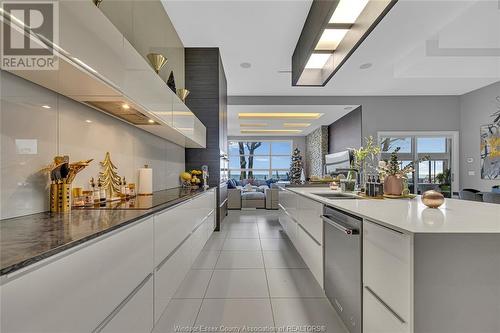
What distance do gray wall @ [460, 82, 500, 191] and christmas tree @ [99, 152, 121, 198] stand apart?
712 cm

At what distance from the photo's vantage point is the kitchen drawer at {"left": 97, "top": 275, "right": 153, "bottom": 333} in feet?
3.35

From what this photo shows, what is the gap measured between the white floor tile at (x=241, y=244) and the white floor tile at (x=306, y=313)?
1378 mm

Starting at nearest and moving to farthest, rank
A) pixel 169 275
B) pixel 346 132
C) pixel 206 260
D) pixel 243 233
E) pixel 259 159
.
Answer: pixel 169 275, pixel 206 260, pixel 243 233, pixel 346 132, pixel 259 159

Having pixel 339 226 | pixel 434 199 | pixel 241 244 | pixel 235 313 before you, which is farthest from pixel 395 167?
pixel 241 244

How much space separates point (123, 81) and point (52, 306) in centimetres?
120

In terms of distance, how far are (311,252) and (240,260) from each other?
39.2 inches

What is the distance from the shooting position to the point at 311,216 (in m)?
2.35

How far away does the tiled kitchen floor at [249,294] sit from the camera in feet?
5.70

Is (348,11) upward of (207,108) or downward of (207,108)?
upward

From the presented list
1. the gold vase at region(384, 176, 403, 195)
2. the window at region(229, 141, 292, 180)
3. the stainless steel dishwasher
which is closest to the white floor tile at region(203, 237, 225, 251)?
the stainless steel dishwasher

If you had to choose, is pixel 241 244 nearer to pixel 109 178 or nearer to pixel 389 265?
pixel 109 178

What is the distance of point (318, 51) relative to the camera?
105 inches

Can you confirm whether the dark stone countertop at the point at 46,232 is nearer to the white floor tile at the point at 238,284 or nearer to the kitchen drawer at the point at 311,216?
the white floor tile at the point at 238,284

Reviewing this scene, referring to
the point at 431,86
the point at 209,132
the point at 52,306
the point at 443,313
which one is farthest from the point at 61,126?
the point at 431,86
